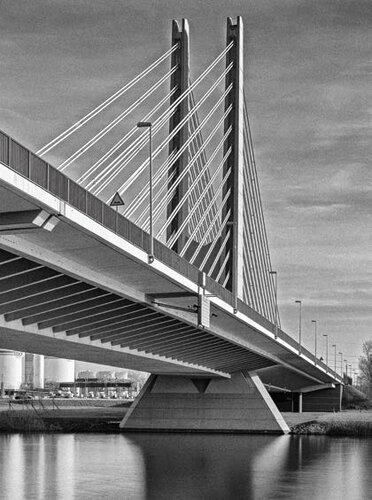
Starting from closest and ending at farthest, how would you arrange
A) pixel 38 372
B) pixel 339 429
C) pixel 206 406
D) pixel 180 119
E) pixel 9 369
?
pixel 180 119 → pixel 206 406 → pixel 339 429 → pixel 9 369 → pixel 38 372

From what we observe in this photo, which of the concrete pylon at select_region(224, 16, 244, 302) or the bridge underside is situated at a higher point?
the concrete pylon at select_region(224, 16, 244, 302)

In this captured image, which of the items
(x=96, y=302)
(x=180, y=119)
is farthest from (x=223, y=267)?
(x=96, y=302)

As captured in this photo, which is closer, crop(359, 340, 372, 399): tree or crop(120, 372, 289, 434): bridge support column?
crop(120, 372, 289, 434): bridge support column

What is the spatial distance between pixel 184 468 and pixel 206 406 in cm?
2537

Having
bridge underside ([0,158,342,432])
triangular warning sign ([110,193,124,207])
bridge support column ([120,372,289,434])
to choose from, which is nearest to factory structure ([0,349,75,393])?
bridge support column ([120,372,289,434])

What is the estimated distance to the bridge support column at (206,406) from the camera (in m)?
65.4

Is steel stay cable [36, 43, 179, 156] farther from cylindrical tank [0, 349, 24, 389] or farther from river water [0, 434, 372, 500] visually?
cylindrical tank [0, 349, 24, 389]

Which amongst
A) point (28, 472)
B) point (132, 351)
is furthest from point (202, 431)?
point (28, 472)

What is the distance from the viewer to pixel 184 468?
134 feet

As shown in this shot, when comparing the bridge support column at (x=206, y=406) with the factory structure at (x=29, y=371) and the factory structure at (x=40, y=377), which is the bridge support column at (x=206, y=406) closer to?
the factory structure at (x=29, y=371)

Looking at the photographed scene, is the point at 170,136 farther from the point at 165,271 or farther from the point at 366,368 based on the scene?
the point at 366,368

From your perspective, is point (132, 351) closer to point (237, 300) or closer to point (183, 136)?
point (237, 300)

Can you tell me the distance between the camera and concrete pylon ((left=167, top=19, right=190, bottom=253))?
45625 mm

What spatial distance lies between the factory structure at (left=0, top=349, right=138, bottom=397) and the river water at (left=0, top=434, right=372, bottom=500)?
6614 centimetres
